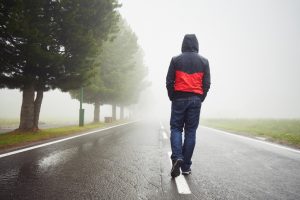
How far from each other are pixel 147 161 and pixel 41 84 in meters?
8.07

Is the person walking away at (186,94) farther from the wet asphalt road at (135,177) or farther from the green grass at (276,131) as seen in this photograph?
the green grass at (276,131)

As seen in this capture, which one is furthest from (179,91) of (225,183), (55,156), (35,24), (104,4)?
(104,4)

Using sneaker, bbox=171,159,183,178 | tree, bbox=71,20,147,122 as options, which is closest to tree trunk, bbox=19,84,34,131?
tree, bbox=71,20,147,122

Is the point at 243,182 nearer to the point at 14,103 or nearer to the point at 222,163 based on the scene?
the point at 222,163

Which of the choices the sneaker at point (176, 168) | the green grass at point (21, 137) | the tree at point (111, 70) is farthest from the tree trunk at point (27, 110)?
the sneaker at point (176, 168)

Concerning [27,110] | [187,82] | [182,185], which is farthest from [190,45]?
[27,110]

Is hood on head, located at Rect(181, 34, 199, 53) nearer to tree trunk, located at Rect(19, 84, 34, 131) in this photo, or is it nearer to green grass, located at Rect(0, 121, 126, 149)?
green grass, located at Rect(0, 121, 126, 149)

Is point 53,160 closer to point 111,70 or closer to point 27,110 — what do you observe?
point 27,110

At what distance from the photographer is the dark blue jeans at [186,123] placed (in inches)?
169

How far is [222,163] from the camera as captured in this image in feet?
17.4

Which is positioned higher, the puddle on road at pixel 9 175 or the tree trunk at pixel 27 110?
the tree trunk at pixel 27 110

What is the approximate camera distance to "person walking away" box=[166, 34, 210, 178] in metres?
4.29

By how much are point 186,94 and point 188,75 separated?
32 centimetres

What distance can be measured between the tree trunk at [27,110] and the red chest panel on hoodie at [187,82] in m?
8.97
